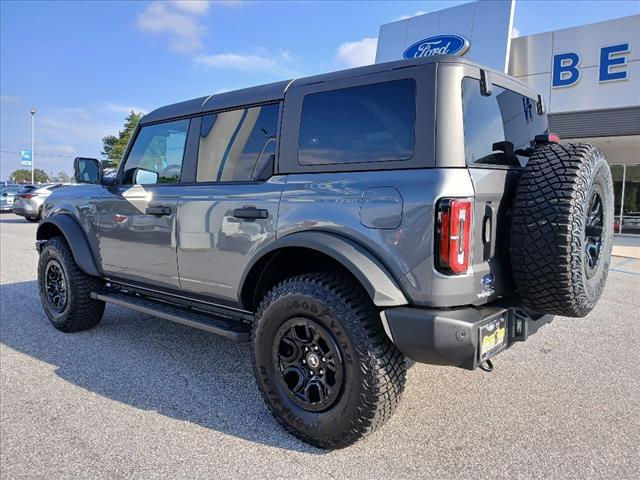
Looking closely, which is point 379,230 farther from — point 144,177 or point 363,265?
point 144,177

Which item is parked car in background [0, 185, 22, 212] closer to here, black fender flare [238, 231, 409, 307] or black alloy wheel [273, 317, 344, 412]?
black alloy wheel [273, 317, 344, 412]

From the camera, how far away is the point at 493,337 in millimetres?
2590

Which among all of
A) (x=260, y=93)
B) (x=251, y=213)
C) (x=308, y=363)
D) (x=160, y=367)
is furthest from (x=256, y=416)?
(x=260, y=93)

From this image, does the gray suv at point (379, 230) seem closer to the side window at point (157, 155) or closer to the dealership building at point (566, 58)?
the side window at point (157, 155)

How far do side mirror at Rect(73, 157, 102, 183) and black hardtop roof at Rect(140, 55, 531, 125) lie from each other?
703 millimetres

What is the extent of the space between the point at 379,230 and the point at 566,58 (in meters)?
15.0

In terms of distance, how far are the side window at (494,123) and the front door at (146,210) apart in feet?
7.14

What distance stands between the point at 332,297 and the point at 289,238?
0.45 m

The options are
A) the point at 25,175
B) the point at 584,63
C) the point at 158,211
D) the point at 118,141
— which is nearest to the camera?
the point at 158,211

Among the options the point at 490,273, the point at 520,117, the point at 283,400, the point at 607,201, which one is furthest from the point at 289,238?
the point at 607,201

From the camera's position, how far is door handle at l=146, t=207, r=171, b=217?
375cm

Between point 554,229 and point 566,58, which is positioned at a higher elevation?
point 566,58

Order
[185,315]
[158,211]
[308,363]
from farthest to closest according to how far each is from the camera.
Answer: [158,211], [185,315], [308,363]

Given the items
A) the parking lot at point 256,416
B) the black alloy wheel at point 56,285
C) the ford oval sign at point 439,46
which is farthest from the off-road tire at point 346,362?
the ford oval sign at point 439,46
